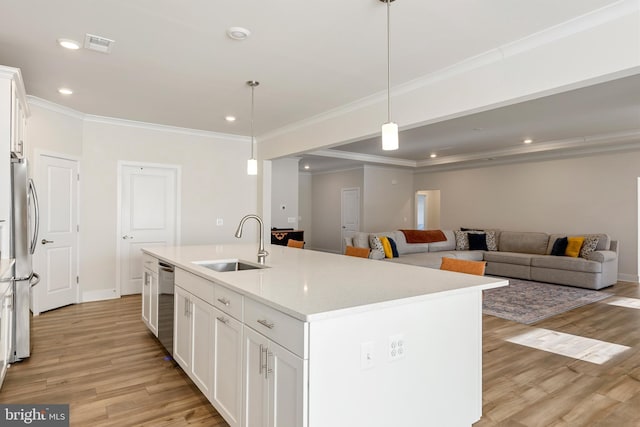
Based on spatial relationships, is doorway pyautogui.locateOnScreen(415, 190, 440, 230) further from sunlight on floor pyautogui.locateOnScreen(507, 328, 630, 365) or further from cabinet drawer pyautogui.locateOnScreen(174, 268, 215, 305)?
cabinet drawer pyautogui.locateOnScreen(174, 268, 215, 305)

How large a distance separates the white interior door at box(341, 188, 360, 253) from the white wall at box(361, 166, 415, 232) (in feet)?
1.31

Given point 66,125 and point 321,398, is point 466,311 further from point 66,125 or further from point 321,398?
point 66,125

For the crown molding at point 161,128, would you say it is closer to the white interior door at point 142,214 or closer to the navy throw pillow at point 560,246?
the white interior door at point 142,214

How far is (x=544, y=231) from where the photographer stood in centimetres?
804

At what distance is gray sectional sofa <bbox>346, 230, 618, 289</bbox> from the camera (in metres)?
6.22

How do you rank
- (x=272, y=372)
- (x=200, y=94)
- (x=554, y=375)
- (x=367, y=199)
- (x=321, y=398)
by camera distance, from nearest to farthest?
1. (x=321, y=398)
2. (x=272, y=372)
3. (x=554, y=375)
4. (x=200, y=94)
5. (x=367, y=199)

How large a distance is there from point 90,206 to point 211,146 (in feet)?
6.49

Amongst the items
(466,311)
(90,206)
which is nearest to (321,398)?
(466,311)

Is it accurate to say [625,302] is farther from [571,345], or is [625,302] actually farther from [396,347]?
[396,347]

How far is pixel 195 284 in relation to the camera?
8.25ft

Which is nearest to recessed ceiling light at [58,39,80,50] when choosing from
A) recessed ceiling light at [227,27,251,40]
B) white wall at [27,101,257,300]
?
recessed ceiling light at [227,27,251,40]

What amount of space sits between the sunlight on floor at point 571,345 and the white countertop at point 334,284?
1.92 meters

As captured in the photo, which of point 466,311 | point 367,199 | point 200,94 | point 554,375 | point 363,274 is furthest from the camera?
point 367,199

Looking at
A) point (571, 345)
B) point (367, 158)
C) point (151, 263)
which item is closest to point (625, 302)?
point (571, 345)
